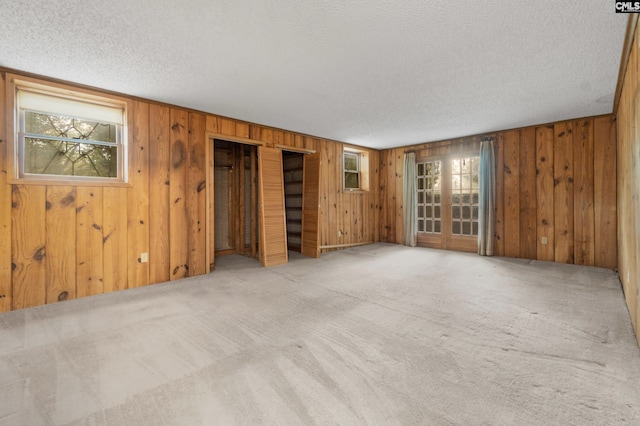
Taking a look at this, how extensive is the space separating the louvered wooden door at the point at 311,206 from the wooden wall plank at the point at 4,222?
3.77 m

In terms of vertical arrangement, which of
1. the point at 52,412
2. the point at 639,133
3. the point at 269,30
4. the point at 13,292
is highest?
the point at 269,30

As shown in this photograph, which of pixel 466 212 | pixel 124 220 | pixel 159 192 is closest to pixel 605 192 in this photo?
pixel 466 212

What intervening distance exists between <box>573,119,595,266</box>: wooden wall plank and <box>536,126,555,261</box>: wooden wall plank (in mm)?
293

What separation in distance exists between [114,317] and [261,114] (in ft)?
9.92

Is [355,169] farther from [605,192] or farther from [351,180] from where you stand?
[605,192]

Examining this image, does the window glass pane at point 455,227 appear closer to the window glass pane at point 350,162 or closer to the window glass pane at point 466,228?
the window glass pane at point 466,228

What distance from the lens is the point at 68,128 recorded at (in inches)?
118

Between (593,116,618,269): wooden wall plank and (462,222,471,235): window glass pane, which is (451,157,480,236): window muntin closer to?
(462,222,471,235): window glass pane

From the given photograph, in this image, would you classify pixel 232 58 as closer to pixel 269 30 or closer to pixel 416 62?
pixel 269 30

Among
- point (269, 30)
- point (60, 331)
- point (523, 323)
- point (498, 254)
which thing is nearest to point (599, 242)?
point (498, 254)

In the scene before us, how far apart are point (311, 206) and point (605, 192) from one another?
4.54 meters

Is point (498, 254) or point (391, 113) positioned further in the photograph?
point (498, 254)

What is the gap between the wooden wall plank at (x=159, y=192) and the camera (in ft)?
11.4

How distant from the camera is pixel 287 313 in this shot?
2.51 metres
